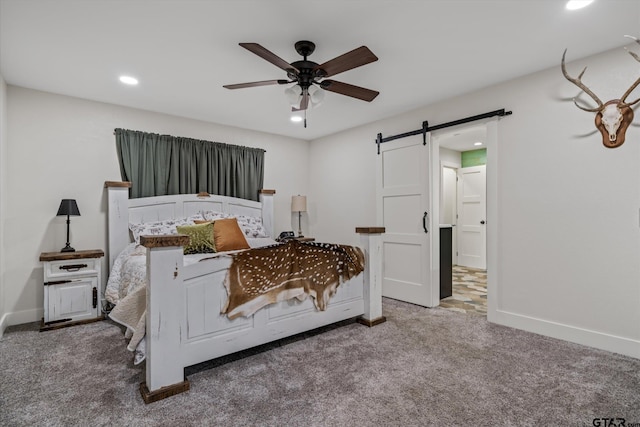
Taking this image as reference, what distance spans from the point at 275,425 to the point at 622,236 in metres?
2.90

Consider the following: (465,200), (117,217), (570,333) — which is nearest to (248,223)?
(117,217)

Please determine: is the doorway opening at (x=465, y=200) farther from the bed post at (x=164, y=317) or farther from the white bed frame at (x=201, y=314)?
the bed post at (x=164, y=317)

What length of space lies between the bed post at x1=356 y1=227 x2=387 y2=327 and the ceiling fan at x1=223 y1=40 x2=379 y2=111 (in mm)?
1313

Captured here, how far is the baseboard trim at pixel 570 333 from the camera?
2402mm

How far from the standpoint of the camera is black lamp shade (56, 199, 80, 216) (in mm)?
3174

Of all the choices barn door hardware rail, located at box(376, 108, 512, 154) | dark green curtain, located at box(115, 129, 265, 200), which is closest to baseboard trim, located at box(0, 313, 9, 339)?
dark green curtain, located at box(115, 129, 265, 200)

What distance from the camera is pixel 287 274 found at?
2473 millimetres

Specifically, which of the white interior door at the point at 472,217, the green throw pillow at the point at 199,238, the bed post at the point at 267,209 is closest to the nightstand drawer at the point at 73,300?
the green throw pillow at the point at 199,238

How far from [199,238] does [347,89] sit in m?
2.11

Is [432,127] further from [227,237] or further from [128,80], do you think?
[128,80]

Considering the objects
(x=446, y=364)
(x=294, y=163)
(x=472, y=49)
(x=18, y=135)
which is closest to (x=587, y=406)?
(x=446, y=364)

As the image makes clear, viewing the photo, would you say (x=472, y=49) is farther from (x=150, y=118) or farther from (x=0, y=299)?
(x=0, y=299)

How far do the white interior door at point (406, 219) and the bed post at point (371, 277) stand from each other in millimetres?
913

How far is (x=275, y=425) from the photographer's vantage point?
161cm
